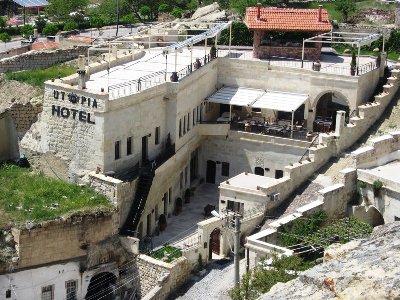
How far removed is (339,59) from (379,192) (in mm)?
16752

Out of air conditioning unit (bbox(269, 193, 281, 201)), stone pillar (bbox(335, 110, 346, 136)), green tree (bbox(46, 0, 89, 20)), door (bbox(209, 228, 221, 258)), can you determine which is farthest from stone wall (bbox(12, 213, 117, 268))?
green tree (bbox(46, 0, 89, 20))

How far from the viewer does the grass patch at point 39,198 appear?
39.8 m

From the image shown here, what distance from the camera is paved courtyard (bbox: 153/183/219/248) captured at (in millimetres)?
46469

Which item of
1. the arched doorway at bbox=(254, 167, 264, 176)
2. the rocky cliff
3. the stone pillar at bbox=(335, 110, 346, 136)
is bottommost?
the arched doorway at bbox=(254, 167, 264, 176)

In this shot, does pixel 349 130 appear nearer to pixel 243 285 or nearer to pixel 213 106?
pixel 213 106

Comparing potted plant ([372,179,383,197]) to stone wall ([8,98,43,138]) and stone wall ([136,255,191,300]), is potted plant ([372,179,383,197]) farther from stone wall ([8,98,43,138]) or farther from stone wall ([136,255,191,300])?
stone wall ([8,98,43,138])

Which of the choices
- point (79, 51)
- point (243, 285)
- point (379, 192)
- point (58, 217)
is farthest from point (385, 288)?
point (79, 51)

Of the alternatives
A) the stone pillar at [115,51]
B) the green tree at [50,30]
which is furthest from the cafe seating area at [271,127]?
the green tree at [50,30]

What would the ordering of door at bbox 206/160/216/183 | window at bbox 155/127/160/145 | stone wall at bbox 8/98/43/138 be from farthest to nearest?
stone wall at bbox 8/98/43/138 < door at bbox 206/160/216/183 < window at bbox 155/127/160/145

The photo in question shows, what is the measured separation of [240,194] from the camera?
148ft

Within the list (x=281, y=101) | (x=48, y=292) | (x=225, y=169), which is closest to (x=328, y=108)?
(x=281, y=101)

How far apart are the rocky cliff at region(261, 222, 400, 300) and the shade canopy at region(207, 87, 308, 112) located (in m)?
35.7

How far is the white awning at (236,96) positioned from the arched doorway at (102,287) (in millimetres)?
16428

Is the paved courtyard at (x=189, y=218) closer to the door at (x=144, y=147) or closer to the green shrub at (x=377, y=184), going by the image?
the door at (x=144, y=147)
